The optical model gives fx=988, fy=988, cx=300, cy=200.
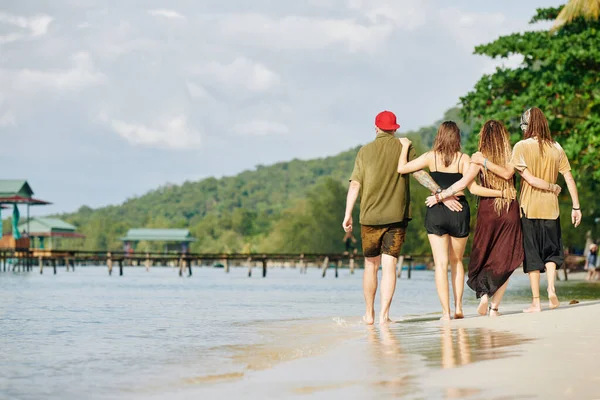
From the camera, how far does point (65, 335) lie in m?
10.4

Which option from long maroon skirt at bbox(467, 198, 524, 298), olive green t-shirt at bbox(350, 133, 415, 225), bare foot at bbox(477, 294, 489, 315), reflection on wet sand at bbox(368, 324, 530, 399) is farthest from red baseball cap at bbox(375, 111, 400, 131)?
bare foot at bbox(477, 294, 489, 315)

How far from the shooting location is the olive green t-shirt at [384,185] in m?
9.24

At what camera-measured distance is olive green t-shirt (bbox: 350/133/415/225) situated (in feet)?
30.3

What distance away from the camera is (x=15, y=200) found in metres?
65.0

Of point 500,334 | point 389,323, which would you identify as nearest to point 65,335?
point 389,323

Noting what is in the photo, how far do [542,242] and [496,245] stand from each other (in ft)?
1.98

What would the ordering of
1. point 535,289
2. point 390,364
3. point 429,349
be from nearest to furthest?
point 390,364 < point 429,349 < point 535,289

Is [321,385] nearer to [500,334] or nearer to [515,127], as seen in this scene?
[500,334]

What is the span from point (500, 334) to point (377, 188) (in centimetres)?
191

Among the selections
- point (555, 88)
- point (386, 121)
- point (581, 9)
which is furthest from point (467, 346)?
point (555, 88)

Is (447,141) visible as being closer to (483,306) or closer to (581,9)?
(483,306)

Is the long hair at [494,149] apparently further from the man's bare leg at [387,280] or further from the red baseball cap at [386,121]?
the man's bare leg at [387,280]

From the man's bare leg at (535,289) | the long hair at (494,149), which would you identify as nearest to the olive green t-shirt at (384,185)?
the long hair at (494,149)

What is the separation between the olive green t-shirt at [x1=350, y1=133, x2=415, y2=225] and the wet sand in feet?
3.53
